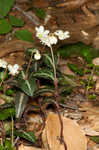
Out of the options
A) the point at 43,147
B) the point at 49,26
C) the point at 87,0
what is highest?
the point at 87,0

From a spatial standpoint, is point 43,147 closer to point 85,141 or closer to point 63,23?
point 85,141

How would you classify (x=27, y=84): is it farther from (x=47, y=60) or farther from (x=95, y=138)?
(x=95, y=138)

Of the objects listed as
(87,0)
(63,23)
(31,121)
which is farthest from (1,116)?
(87,0)

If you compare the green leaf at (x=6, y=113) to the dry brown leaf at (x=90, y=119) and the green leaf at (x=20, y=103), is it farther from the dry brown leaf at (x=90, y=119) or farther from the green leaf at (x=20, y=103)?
the dry brown leaf at (x=90, y=119)

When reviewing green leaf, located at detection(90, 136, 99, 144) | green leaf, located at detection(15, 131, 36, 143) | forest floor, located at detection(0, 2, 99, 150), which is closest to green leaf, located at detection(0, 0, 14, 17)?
forest floor, located at detection(0, 2, 99, 150)

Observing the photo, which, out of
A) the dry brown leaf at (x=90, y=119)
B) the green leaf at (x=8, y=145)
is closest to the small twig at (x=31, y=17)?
the dry brown leaf at (x=90, y=119)

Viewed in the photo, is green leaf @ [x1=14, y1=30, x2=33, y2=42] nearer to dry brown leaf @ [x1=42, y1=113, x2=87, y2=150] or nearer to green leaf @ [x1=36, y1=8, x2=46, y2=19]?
green leaf @ [x1=36, y1=8, x2=46, y2=19]
